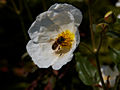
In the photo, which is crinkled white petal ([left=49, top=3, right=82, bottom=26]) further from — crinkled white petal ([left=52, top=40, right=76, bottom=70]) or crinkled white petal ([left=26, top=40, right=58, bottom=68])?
crinkled white petal ([left=26, top=40, right=58, bottom=68])

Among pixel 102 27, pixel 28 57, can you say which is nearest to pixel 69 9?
Result: pixel 102 27

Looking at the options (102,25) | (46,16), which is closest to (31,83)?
(46,16)

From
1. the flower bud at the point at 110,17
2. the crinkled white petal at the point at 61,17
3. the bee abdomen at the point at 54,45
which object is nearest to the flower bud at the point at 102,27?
the flower bud at the point at 110,17

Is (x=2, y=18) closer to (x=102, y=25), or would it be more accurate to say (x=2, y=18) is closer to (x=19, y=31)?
(x=19, y=31)

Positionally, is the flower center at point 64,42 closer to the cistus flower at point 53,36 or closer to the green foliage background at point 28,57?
the cistus flower at point 53,36

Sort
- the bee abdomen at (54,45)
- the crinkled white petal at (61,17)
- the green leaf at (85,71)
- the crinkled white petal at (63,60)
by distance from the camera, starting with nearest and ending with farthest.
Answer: the crinkled white petal at (63,60)
the crinkled white petal at (61,17)
the bee abdomen at (54,45)
the green leaf at (85,71)
